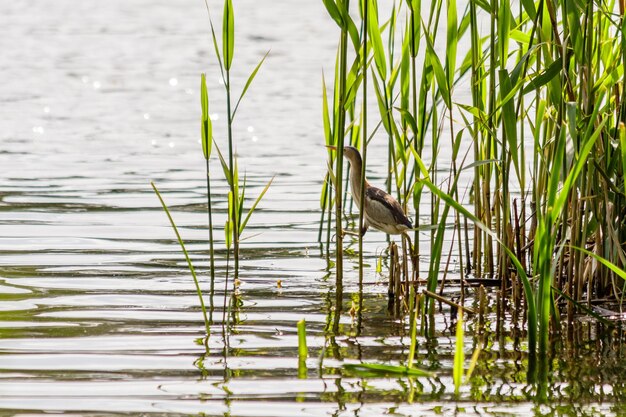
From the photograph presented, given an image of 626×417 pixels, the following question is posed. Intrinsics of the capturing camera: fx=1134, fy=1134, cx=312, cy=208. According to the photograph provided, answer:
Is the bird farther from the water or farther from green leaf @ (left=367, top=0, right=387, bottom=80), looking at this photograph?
green leaf @ (left=367, top=0, right=387, bottom=80)

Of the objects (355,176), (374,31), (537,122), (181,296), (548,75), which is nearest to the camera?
(548,75)

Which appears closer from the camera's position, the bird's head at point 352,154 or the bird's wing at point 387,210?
the bird's wing at point 387,210

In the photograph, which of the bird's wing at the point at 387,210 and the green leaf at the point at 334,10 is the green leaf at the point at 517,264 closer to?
the green leaf at the point at 334,10

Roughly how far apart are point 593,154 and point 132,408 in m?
2.42

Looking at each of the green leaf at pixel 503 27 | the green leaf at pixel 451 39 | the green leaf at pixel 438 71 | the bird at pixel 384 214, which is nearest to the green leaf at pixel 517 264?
the green leaf at pixel 438 71

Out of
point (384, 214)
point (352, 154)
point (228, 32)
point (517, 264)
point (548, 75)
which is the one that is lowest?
point (517, 264)

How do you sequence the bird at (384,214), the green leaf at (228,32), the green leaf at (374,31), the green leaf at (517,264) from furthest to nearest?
the bird at (384,214) → the green leaf at (374,31) → the green leaf at (228,32) → the green leaf at (517,264)

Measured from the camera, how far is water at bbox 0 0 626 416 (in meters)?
4.50

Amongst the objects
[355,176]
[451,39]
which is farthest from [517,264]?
[355,176]

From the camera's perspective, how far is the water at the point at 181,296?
4.50 meters

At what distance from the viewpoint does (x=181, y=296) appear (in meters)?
6.30

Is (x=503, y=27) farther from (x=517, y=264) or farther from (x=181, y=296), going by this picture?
(x=181, y=296)

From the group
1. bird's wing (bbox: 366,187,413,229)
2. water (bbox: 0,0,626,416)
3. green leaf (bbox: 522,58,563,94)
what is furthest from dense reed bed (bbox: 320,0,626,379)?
water (bbox: 0,0,626,416)

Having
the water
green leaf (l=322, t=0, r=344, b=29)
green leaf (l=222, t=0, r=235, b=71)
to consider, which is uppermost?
green leaf (l=322, t=0, r=344, b=29)
